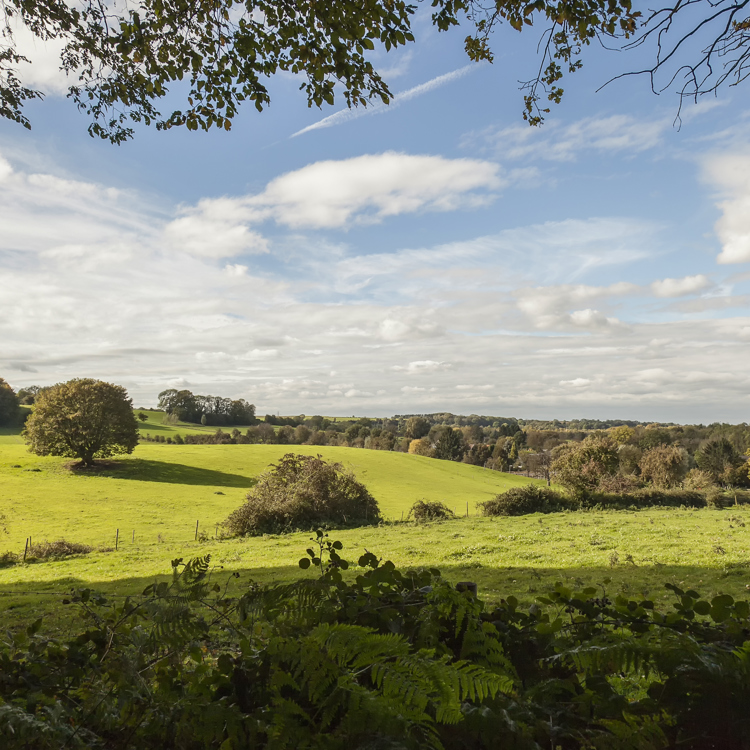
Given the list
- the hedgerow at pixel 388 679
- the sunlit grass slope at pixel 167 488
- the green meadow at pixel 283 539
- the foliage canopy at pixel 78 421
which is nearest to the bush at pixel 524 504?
the green meadow at pixel 283 539

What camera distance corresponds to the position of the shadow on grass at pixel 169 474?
158 ft

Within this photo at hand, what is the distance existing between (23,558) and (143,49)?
81.1ft

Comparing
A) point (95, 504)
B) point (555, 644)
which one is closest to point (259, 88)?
point (555, 644)

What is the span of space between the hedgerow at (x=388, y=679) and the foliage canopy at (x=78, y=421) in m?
53.2

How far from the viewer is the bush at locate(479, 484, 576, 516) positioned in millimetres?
32625

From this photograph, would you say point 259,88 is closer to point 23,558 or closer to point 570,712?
point 570,712

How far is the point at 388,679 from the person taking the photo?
54.4 inches

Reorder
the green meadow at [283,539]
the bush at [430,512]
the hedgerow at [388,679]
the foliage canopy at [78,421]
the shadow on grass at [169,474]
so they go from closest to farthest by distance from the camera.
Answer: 1. the hedgerow at [388,679]
2. the green meadow at [283,539]
3. the bush at [430,512]
4. the foliage canopy at [78,421]
5. the shadow on grass at [169,474]

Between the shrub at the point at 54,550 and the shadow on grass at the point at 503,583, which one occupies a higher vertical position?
the shadow on grass at the point at 503,583

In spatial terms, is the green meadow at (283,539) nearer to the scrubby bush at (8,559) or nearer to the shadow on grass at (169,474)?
the shadow on grass at (169,474)

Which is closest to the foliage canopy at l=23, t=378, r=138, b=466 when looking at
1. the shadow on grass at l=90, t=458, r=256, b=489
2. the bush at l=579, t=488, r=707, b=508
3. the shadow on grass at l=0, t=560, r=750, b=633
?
the shadow on grass at l=90, t=458, r=256, b=489

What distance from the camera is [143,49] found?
582 centimetres

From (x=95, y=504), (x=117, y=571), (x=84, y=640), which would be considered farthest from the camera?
(x=95, y=504)

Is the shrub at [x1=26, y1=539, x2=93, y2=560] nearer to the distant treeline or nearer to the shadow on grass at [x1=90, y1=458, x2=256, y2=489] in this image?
the shadow on grass at [x1=90, y1=458, x2=256, y2=489]
